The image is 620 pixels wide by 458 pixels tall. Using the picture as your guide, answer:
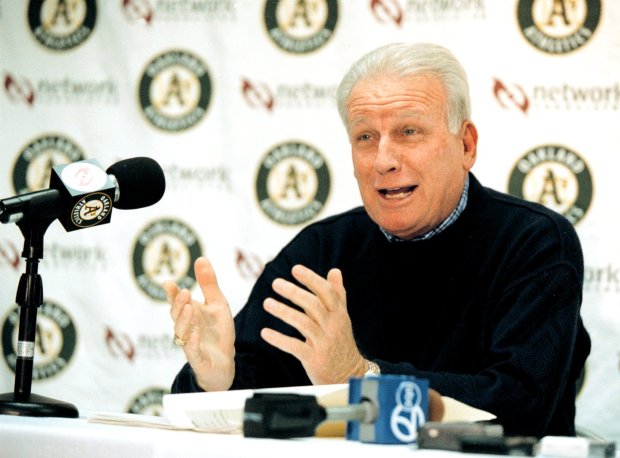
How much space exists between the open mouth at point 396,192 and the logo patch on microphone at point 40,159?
1.29 metres

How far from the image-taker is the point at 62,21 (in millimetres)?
3230

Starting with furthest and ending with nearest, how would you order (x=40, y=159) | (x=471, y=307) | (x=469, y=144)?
1. (x=40, y=159)
2. (x=469, y=144)
3. (x=471, y=307)

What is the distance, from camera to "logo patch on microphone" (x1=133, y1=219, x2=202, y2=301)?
3.03 metres

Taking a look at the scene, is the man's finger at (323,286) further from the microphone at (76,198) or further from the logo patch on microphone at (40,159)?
the logo patch on microphone at (40,159)

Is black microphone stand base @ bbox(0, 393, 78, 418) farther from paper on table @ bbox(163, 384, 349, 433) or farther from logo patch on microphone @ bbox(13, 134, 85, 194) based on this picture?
logo patch on microphone @ bbox(13, 134, 85, 194)

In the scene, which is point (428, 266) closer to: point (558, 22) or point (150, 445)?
point (558, 22)

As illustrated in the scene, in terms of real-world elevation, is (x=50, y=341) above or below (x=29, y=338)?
below

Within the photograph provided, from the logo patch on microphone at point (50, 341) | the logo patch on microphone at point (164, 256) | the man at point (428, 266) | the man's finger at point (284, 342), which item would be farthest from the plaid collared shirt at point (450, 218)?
the logo patch on microphone at point (50, 341)

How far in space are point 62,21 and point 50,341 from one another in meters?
1.11

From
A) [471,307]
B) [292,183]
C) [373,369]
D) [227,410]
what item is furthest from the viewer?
[292,183]

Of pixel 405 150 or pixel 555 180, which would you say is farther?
pixel 555 180

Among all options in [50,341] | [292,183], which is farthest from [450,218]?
[50,341]

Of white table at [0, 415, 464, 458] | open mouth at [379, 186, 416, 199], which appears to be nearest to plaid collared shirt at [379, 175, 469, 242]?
open mouth at [379, 186, 416, 199]

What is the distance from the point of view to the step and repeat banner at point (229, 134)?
2613mm
